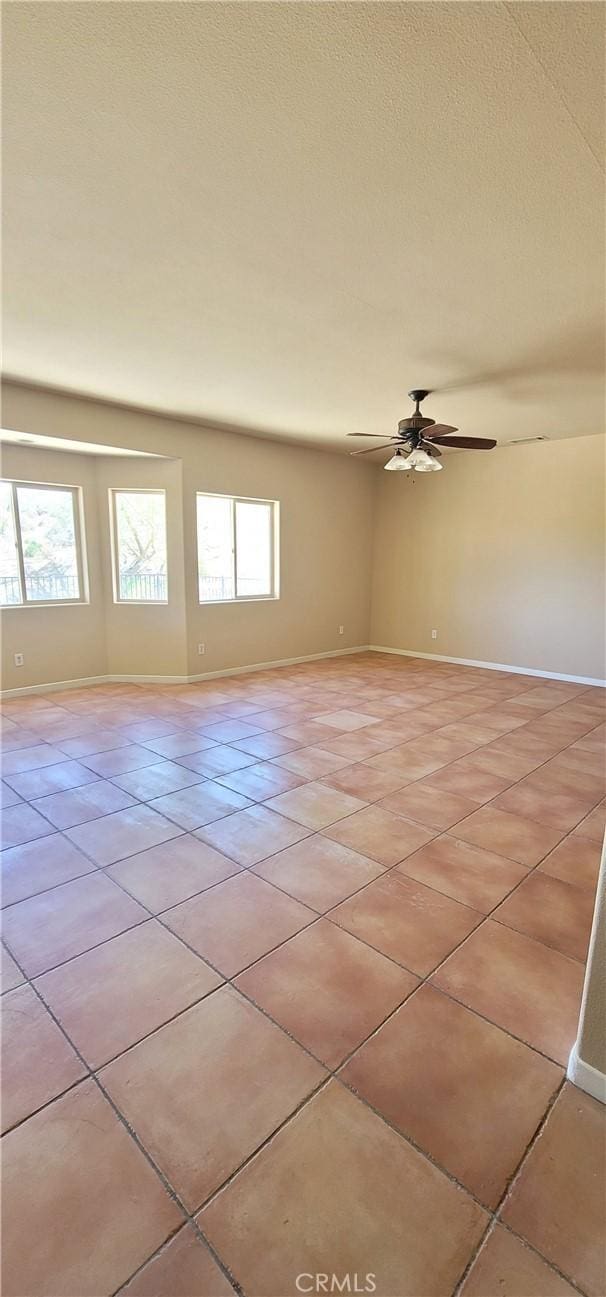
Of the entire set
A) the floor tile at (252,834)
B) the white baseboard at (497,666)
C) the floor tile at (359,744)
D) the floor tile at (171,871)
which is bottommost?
the floor tile at (171,871)

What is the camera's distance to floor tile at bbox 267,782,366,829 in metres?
2.74

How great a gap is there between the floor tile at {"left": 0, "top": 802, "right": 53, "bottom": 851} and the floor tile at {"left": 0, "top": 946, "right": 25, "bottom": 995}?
2.53 ft

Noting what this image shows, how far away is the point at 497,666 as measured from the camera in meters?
6.68

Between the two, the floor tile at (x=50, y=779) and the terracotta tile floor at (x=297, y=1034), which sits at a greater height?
the floor tile at (x=50, y=779)

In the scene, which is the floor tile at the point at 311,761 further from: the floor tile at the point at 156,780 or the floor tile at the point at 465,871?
the floor tile at the point at 465,871

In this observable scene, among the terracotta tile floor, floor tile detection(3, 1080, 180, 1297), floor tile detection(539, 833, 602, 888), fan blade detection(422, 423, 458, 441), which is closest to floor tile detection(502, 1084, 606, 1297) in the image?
the terracotta tile floor

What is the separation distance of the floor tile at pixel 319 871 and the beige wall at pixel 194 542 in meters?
3.57

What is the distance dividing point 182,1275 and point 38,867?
5.41 ft

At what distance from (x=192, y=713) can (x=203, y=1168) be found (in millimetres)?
3604

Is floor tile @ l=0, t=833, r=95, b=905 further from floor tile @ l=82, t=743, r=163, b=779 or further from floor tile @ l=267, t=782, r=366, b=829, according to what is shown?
floor tile @ l=267, t=782, r=366, b=829

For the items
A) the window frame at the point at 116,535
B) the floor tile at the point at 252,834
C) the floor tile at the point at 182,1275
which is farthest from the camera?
the window frame at the point at 116,535

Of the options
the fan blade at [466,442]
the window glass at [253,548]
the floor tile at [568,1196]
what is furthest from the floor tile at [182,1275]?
the window glass at [253,548]

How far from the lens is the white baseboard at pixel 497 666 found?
5980mm

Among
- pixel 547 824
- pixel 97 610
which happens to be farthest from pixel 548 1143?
pixel 97 610
